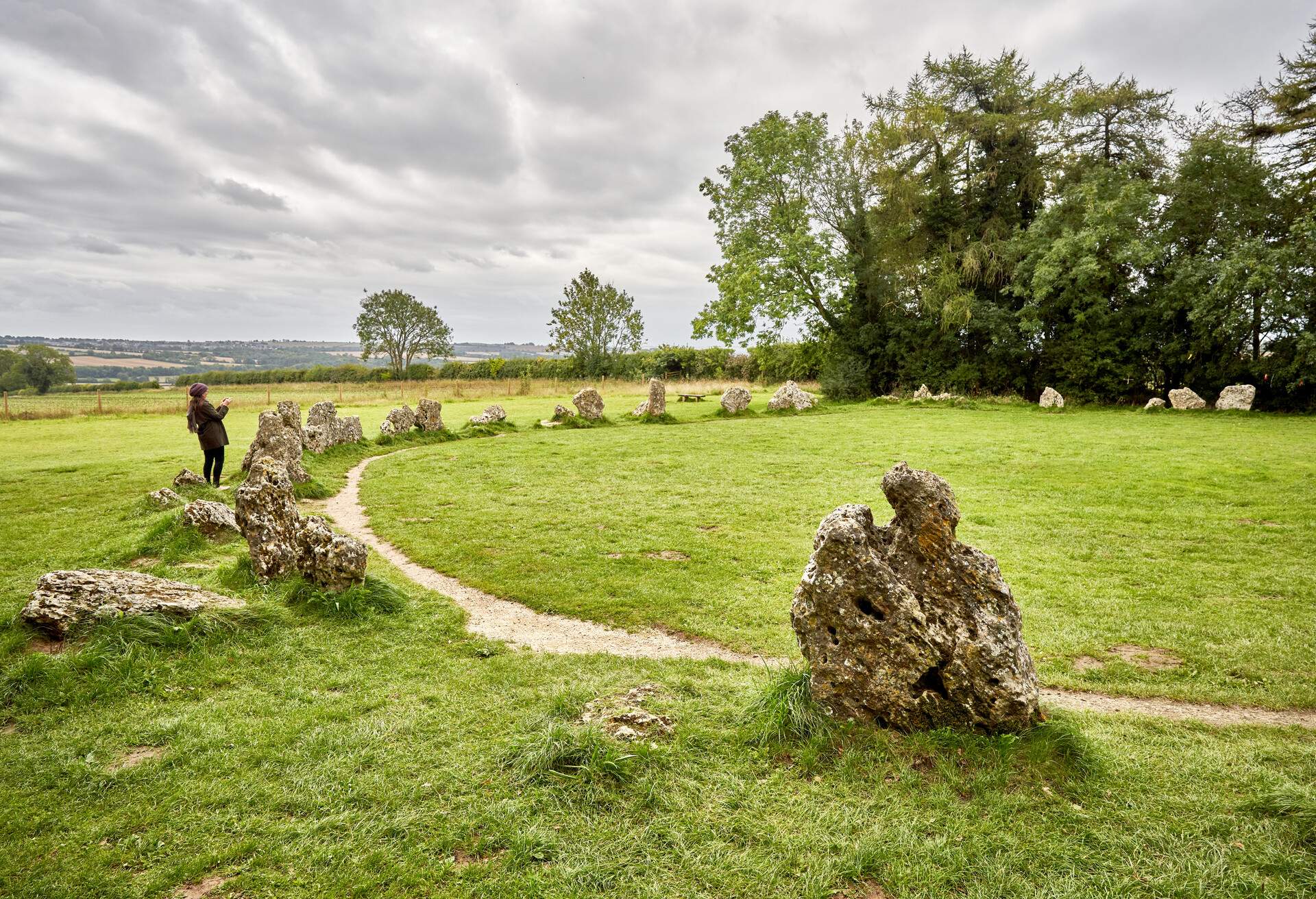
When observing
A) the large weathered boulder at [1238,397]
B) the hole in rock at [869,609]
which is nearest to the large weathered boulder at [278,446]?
the hole in rock at [869,609]

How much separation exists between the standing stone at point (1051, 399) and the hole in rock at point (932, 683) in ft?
95.9

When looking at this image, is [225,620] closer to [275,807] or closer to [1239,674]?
[275,807]

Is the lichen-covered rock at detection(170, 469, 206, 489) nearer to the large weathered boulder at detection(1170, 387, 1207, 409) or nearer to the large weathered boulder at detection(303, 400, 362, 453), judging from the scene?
the large weathered boulder at detection(303, 400, 362, 453)

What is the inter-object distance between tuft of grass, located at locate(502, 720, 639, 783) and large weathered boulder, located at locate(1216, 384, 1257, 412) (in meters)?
31.6

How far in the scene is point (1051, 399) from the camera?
29359 mm

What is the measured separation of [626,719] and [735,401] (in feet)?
82.5

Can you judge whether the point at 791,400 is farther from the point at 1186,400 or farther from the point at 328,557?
the point at 328,557

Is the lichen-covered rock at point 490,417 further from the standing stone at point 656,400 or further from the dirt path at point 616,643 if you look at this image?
the dirt path at point 616,643

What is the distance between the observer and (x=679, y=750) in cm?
444

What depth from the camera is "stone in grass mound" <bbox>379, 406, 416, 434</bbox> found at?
21156mm

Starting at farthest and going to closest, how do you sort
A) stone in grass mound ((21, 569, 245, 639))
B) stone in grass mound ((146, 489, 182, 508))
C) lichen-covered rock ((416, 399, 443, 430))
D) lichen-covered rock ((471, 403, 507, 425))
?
lichen-covered rock ((471, 403, 507, 425))
lichen-covered rock ((416, 399, 443, 430))
stone in grass mound ((146, 489, 182, 508))
stone in grass mound ((21, 569, 245, 639))

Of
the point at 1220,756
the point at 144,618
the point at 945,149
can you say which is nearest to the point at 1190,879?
the point at 1220,756

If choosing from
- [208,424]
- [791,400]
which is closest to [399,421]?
[208,424]

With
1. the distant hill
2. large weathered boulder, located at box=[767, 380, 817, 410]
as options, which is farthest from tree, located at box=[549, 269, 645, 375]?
large weathered boulder, located at box=[767, 380, 817, 410]
